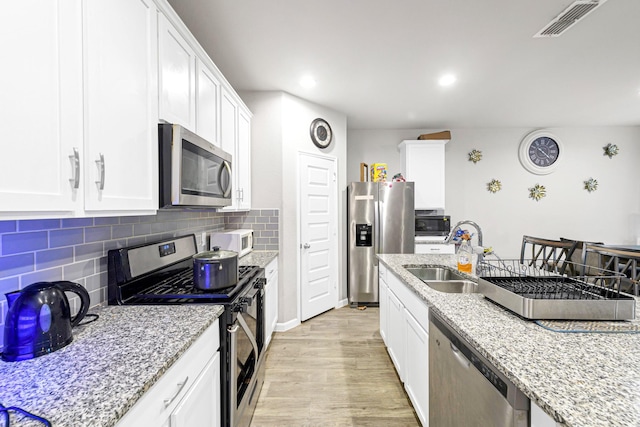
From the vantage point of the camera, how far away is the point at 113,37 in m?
1.03

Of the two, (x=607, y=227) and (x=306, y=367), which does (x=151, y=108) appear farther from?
(x=607, y=227)

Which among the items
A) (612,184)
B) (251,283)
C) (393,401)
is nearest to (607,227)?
(612,184)

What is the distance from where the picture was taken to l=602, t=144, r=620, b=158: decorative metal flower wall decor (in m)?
4.57

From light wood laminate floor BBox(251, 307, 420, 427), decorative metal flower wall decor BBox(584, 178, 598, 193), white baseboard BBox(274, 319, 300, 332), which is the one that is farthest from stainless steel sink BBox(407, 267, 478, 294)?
decorative metal flower wall decor BBox(584, 178, 598, 193)

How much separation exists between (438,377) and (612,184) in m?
5.56

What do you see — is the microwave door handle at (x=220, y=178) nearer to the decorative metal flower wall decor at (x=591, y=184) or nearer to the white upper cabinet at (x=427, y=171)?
the white upper cabinet at (x=427, y=171)

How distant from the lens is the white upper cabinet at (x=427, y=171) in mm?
4246

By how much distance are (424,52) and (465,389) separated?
240 cm

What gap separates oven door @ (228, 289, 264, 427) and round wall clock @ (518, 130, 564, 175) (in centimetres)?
486

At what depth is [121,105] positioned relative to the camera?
1.06 meters

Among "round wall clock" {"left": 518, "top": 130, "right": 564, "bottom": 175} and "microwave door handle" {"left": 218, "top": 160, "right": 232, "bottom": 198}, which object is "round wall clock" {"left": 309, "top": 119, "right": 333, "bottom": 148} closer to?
"microwave door handle" {"left": 218, "top": 160, "right": 232, "bottom": 198}

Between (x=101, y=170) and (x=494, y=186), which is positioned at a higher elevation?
(x=494, y=186)

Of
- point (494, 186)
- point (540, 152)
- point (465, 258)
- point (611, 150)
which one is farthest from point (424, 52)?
point (611, 150)

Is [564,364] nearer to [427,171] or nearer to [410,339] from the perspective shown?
[410,339]
